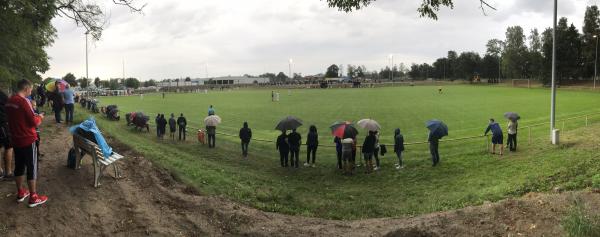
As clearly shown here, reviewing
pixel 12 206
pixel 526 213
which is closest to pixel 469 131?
pixel 526 213

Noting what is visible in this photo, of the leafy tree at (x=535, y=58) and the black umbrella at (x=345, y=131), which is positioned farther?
the leafy tree at (x=535, y=58)

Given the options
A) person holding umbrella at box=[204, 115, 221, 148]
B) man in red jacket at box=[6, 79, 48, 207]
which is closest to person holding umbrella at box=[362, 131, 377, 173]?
person holding umbrella at box=[204, 115, 221, 148]

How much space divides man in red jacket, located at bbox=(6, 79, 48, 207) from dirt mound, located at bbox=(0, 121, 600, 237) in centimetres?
31

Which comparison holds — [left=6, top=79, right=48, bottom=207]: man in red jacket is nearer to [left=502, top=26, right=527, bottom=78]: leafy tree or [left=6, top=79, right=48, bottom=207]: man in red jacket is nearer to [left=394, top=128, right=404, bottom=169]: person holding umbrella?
[left=394, top=128, right=404, bottom=169]: person holding umbrella

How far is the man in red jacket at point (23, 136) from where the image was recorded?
21.6 ft

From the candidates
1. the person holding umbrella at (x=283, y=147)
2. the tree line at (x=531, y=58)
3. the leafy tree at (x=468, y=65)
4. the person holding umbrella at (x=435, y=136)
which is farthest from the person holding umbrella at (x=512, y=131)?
the leafy tree at (x=468, y=65)

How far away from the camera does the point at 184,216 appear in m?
7.43

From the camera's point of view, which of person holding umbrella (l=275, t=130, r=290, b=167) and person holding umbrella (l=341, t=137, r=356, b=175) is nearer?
person holding umbrella (l=341, t=137, r=356, b=175)

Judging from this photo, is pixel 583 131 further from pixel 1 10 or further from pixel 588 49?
pixel 588 49

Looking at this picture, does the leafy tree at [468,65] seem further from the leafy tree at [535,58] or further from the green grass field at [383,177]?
the green grass field at [383,177]

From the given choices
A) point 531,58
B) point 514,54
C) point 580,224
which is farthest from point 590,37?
point 580,224

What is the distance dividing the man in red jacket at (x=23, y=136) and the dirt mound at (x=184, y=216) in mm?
314

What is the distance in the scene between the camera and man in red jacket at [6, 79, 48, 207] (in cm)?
659

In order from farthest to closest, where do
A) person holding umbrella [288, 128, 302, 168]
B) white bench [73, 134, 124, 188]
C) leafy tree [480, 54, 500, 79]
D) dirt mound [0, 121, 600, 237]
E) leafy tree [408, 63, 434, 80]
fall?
1. leafy tree [408, 63, 434, 80]
2. leafy tree [480, 54, 500, 79]
3. person holding umbrella [288, 128, 302, 168]
4. white bench [73, 134, 124, 188]
5. dirt mound [0, 121, 600, 237]
